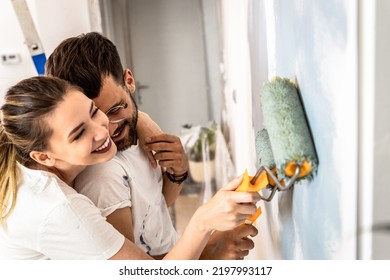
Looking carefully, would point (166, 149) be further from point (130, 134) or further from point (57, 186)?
point (57, 186)

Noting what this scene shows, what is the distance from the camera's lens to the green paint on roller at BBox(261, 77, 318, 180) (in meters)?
0.45

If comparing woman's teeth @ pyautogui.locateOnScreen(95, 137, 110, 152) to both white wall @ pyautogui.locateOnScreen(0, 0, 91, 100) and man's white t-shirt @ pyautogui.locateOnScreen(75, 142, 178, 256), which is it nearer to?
man's white t-shirt @ pyautogui.locateOnScreen(75, 142, 178, 256)

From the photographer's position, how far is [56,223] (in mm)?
571

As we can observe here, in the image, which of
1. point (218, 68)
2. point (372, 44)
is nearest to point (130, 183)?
point (218, 68)

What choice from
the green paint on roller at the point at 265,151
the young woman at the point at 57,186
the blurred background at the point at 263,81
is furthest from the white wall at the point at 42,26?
the green paint on roller at the point at 265,151

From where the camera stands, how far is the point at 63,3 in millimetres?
704

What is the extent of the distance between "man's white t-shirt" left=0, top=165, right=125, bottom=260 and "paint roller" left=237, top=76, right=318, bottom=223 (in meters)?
0.21

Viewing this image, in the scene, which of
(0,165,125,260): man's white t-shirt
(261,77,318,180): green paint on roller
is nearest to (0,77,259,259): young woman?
(0,165,125,260): man's white t-shirt

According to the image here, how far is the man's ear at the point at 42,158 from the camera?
2.00 ft

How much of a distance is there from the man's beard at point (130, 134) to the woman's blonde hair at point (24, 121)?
0.13m

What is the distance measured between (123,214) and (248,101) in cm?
32

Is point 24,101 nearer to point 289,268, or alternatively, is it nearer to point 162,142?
point 162,142

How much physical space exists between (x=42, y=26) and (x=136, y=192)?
1.06 feet

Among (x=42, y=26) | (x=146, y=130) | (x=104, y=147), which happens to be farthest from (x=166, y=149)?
(x=42, y=26)
